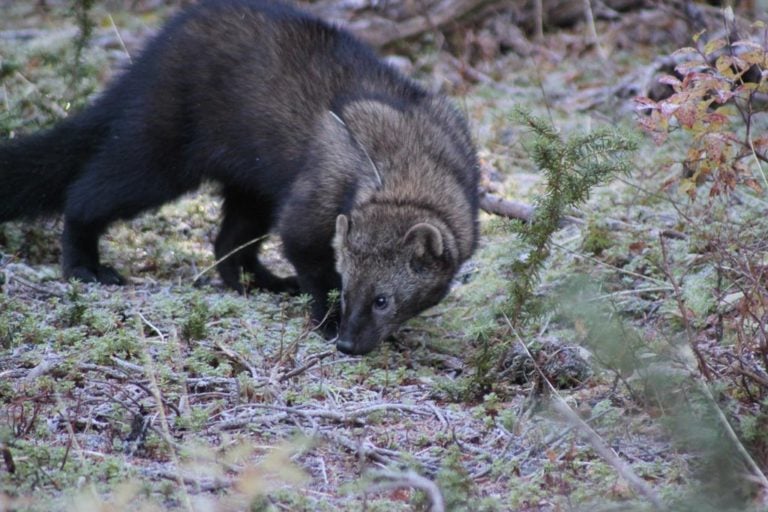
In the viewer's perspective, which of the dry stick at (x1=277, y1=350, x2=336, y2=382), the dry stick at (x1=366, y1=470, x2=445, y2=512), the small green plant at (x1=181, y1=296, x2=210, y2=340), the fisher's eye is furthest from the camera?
the fisher's eye

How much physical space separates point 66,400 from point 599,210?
452 centimetres

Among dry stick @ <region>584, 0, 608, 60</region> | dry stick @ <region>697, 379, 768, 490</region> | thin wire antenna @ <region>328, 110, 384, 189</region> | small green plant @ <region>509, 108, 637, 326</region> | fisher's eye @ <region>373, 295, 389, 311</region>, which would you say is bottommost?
dry stick @ <region>584, 0, 608, 60</region>

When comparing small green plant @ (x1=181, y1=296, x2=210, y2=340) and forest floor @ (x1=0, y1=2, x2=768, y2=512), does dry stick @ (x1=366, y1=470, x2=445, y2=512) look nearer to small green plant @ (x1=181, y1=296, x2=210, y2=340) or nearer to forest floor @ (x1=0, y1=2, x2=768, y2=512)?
forest floor @ (x1=0, y1=2, x2=768, y2=512)

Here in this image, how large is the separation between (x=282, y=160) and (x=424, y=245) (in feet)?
4.64

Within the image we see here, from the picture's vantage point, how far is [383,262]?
6129 millimetres

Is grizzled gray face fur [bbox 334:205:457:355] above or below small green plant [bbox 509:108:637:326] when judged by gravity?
below

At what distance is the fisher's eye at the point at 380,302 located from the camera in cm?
613

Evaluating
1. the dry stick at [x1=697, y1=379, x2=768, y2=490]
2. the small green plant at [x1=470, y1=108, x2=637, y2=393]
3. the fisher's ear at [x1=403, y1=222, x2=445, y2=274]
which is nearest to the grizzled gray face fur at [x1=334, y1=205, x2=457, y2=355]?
the fisher's ear at [x1=403, y1=222, x2=445, y2=274]

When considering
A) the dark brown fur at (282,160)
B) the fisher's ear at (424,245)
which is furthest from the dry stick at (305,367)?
the fisher's ear at (424,245)

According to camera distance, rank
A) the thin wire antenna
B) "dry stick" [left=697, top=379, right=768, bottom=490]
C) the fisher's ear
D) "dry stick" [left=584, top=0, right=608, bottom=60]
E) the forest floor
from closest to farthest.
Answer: "dry stick" [left=697, top=379, right=768, bottom=490]
the forest floor
the fisher's ear
the thin wire antenna
"dry stick" [left=584, top=0, right=608, bottom=60]

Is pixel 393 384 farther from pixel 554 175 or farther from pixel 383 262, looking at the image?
pixel 554 175

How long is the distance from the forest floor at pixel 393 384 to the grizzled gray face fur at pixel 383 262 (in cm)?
24

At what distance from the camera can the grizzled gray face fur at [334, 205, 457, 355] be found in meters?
6.08

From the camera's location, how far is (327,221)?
6.54 metres
